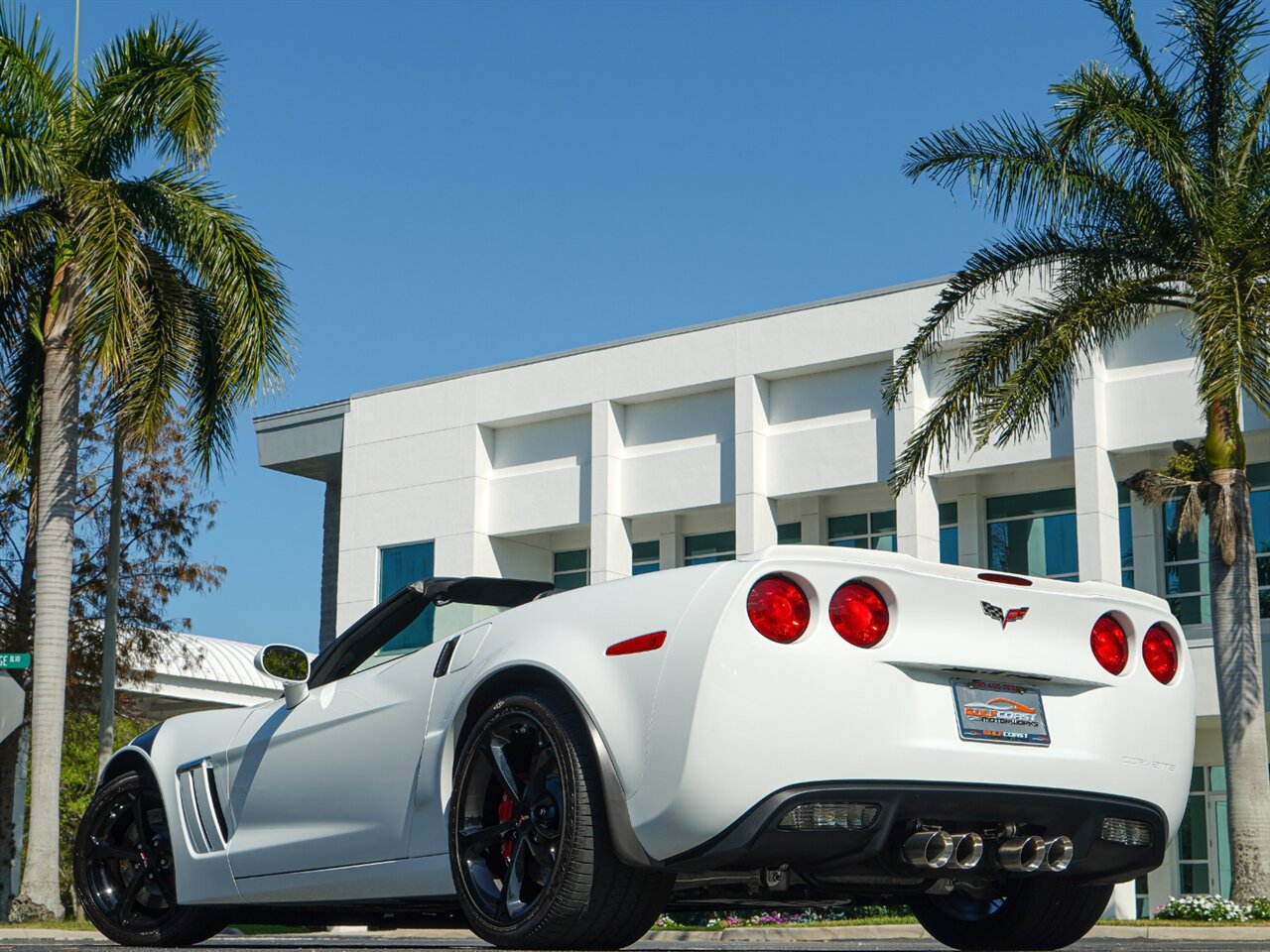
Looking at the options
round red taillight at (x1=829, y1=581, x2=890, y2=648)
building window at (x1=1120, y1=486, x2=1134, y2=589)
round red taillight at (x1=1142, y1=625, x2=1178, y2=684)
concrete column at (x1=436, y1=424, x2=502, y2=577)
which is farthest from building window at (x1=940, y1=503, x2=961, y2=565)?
round red taillight at (x1=829, y1=581, x2=890, y2=648)

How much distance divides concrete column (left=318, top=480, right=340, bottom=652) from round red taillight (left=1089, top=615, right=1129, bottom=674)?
35484 millimetres

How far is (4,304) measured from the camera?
20031 mm

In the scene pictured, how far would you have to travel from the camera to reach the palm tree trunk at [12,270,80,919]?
1853 centimetres

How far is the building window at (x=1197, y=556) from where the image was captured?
95.0ft

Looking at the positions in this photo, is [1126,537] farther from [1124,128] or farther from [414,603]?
[414,603]

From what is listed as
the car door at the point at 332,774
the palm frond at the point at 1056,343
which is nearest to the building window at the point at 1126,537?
the palm frond at the point at 1056,343

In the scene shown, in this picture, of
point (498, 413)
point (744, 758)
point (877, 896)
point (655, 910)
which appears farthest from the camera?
point (498, 413)

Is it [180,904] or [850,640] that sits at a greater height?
[850,640]

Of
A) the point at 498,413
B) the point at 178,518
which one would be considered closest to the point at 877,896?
the point at 178,518

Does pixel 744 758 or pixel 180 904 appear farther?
pixel 180 904

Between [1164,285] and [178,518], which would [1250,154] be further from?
[178,518]

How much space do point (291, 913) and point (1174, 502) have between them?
84.7 feet

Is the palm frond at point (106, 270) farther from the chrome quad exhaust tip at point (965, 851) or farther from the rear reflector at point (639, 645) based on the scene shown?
the chrome quad exhaust tip at point (965, 851)

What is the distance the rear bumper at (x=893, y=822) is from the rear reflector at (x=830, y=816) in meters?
0.02
